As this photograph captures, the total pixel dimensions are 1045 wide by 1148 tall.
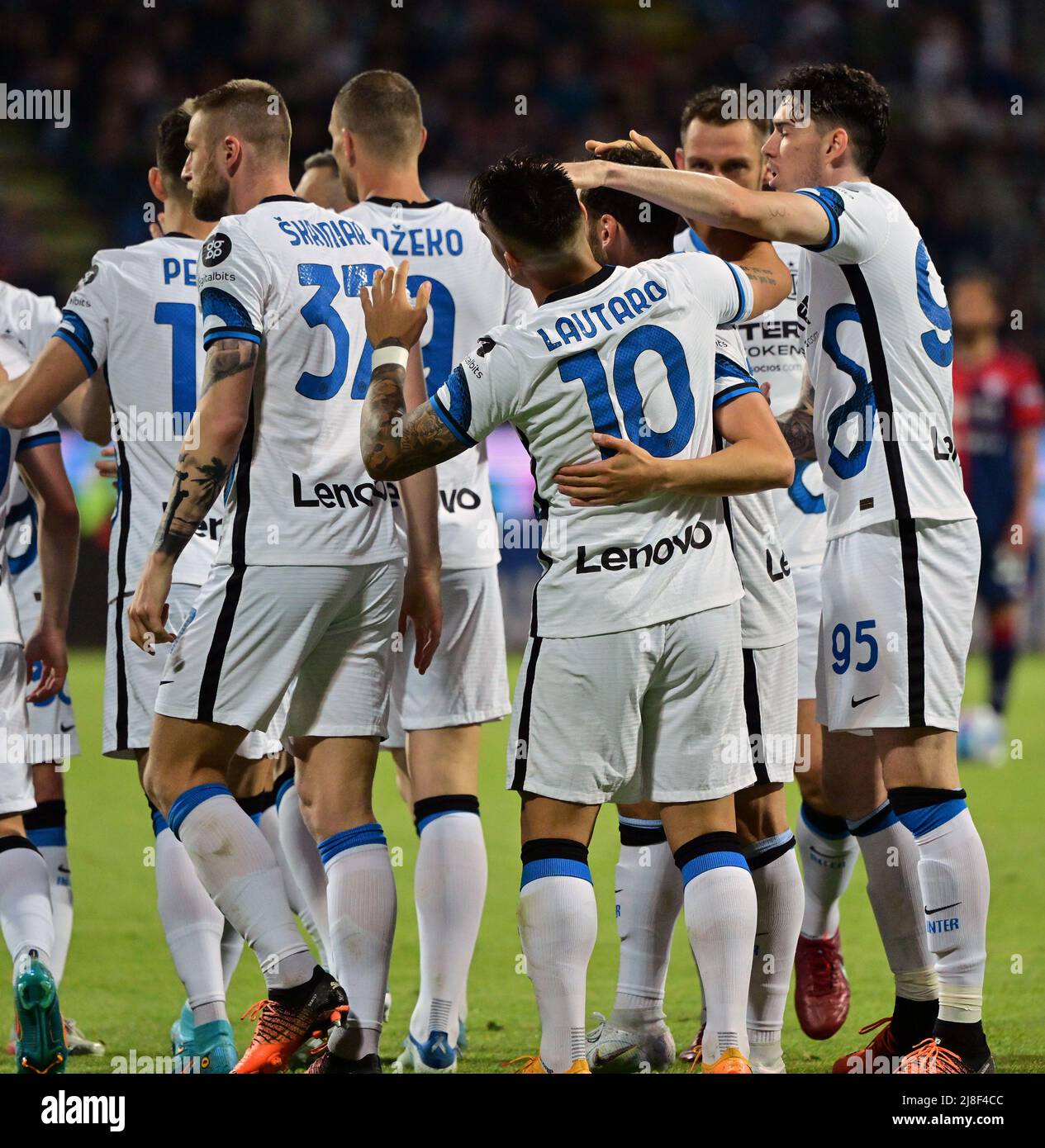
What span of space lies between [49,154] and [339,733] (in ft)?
48.9

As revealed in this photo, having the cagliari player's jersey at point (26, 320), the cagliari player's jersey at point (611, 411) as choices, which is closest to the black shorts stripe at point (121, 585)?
the cagliari player's jersey at point (26, 320)

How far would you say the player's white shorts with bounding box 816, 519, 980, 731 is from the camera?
12.5 feet

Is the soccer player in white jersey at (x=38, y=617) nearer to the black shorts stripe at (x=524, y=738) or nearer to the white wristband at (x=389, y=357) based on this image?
the white wristband at (x=389, y=357)

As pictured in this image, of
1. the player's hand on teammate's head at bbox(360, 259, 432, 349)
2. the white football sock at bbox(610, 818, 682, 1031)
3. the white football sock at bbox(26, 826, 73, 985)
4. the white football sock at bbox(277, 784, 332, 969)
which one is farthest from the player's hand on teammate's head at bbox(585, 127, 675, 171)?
the white football sock at bbox(26, 826, 73, 985)

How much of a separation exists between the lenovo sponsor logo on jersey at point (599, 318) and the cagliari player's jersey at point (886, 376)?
1.86ft

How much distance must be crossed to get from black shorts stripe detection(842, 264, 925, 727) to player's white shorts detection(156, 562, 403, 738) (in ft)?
3.98

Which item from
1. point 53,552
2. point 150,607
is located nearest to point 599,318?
point 150,607

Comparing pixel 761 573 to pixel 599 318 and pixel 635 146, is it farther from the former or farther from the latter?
pixel 635 146

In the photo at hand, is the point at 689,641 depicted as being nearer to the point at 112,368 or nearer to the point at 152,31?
the point at 112,368

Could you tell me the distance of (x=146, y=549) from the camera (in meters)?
4.43

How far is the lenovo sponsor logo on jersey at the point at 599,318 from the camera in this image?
346 centimetres

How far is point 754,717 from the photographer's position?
3934 millimetres

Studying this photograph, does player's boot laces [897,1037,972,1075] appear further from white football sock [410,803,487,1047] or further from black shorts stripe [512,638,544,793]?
white football sock [410,803,487,1047]

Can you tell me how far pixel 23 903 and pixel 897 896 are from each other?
2.24m
